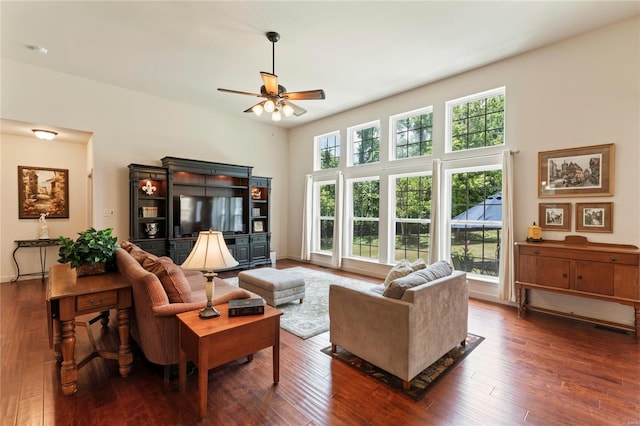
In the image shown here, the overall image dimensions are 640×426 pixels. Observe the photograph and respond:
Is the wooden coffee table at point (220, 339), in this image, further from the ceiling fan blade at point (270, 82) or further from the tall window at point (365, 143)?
the tall window at point (365, 143)

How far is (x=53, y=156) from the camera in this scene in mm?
5723

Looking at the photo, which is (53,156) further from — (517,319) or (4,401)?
(517,319)

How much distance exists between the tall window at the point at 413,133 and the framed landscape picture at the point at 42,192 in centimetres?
680

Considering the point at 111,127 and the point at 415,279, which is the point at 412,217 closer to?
the point at 415,279

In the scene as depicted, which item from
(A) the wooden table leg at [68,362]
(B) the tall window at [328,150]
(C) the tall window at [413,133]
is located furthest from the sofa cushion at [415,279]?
(B) the tall window at [328,150]

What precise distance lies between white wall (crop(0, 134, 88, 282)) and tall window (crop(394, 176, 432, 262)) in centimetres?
660

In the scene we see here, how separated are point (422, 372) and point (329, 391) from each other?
85cm

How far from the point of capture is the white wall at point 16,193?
5238 mm

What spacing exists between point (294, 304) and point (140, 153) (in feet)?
14.2

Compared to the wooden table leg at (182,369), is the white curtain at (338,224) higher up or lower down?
higher up

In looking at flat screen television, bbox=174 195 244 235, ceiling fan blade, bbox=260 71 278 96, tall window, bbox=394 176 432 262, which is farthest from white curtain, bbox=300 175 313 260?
ceiling fan blade, bbox=260 71 278 96

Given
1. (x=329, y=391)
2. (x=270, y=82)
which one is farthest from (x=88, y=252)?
(x=270, y=82)

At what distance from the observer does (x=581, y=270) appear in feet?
11.0

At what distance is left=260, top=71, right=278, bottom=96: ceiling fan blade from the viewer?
10.7 ft
